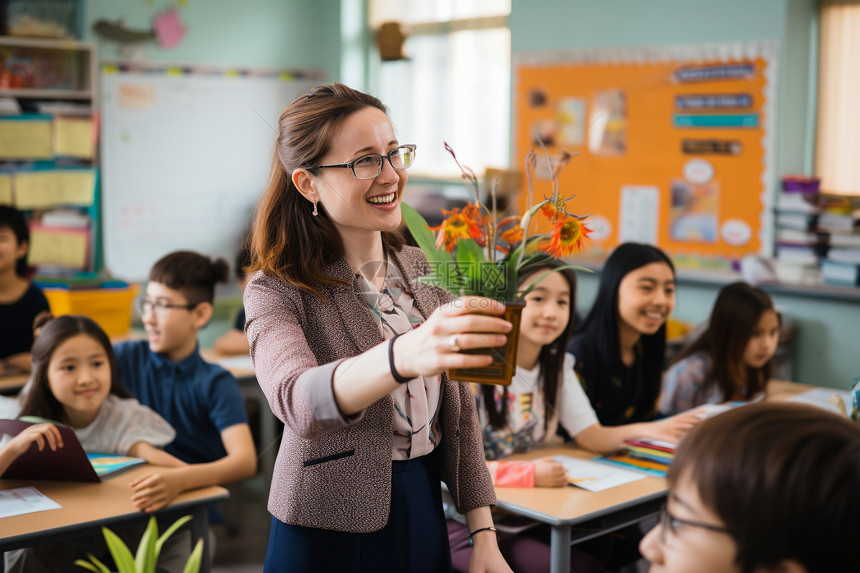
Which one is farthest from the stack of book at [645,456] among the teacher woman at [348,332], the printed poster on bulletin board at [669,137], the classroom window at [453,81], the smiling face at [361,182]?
the classroom window at [453,81]

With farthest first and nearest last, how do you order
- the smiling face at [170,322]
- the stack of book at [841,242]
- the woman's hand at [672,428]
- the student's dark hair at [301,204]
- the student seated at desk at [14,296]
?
the stack of book at [841,242] → the student seated at desk at [14,296] → the smiling face at [170,322] → the woman's hand at [672,428] → the student's dark hair at [301,204]

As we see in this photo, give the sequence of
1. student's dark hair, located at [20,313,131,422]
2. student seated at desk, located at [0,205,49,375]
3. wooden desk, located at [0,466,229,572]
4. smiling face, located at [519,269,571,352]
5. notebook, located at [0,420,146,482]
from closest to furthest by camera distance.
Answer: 1. wooden desk, located at [0,466,229,572]
2. notebook, located at [0,420,146,482]
3. student's dark hair, located at [20,313,131,422]
4. smiling face, located at [519,269,571,352]
5. student seated at desk, located at [0,205,49,375]

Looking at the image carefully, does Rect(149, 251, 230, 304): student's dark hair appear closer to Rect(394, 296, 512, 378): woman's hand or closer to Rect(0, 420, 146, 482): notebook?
Rect(0, 420, 146, 482): notebook

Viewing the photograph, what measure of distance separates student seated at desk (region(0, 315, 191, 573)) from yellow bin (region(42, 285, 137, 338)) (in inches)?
68.5

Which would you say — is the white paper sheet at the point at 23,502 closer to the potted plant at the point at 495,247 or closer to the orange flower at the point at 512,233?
the potted plant at the point at 495,247

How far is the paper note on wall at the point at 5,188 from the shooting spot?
4543 mm

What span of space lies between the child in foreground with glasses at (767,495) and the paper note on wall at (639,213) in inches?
146

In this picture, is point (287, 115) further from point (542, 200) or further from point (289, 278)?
point (542, 200)

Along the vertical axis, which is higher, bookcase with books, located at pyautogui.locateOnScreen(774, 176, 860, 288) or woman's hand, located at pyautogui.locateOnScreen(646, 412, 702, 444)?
bookcase with books, located at pyautogui.locateOnScreen(774, 176, 860, 288)

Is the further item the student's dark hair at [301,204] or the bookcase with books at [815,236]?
the bookcase with books at [815,236]

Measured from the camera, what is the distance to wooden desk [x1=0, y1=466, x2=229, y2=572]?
1.74 metres

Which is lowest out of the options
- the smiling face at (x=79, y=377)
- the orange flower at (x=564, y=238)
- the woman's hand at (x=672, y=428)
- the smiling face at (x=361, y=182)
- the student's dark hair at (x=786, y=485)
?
the woman's hand at (x=672, y=428)

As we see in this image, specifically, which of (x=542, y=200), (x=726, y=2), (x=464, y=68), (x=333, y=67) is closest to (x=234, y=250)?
(x=333, y=67)

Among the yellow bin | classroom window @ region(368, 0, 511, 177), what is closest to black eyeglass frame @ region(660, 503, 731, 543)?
the yellow bin
